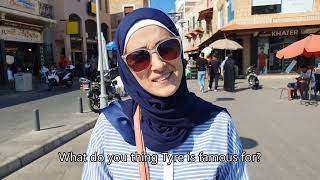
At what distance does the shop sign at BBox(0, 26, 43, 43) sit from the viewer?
21.7 meters

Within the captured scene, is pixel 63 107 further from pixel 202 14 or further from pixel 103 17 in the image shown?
pixel 103 17

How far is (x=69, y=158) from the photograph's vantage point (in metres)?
6.09

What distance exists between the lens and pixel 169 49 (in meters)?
1.77

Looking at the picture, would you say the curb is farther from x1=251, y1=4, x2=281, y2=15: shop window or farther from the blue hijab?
x1=251, y1=4, x2=281, y2=15: shop window

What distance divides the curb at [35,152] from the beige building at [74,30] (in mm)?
23116

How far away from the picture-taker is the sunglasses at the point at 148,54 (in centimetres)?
175

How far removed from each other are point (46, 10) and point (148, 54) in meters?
27.6

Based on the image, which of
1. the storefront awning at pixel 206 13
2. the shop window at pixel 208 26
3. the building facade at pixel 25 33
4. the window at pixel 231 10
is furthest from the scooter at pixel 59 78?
the shop window at pixel 208 26

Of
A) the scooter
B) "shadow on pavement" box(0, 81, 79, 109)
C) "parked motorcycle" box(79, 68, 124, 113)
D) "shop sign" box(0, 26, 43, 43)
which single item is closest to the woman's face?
"parked motorcycle" box(79, 68, 124, 113)

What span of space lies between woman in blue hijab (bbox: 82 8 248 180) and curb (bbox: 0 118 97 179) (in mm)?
4252

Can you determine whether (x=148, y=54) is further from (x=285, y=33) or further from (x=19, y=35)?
(x=19, y=35)

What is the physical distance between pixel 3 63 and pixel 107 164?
71.2 ft

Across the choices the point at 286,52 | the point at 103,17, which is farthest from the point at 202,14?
the point at 286,52

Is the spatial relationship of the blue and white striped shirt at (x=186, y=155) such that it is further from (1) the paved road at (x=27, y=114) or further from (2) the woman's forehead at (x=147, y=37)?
(1) the paved road at (x=27, y=114)
